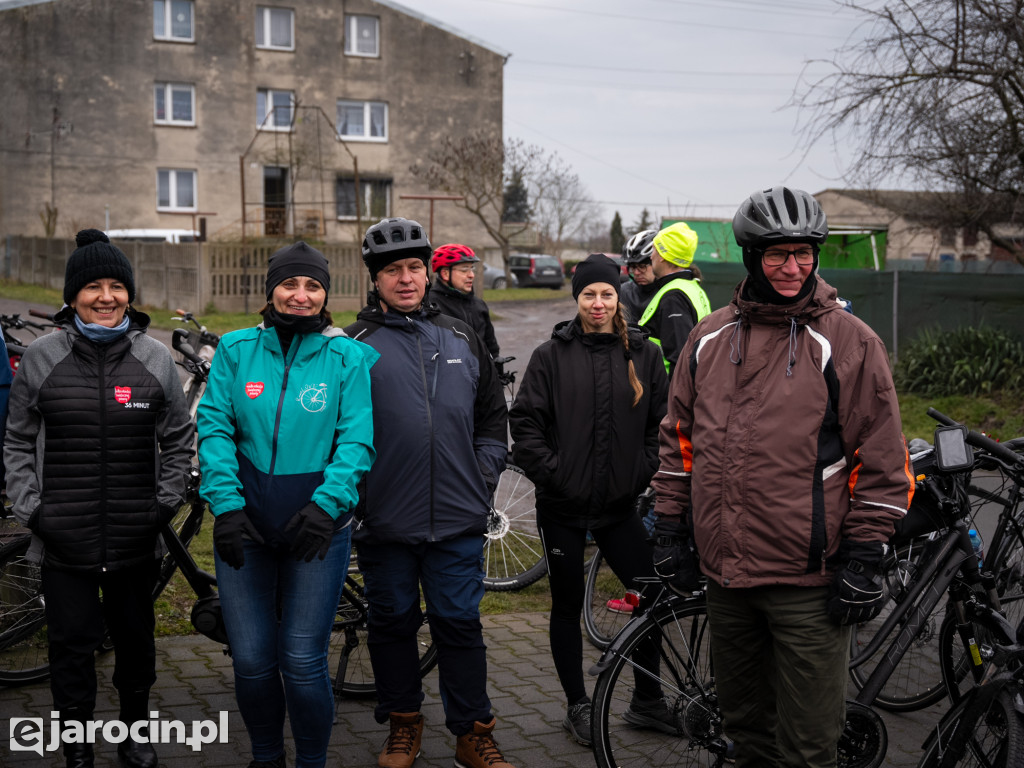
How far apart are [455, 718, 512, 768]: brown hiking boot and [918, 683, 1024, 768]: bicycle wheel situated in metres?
1.65

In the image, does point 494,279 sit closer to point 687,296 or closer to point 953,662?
point 687,296

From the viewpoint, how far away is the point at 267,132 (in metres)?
38.3

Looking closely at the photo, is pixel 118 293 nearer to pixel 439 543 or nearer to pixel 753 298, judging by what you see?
pixel 439 543

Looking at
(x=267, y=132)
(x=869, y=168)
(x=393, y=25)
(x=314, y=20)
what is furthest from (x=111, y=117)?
(x=869, y=168)

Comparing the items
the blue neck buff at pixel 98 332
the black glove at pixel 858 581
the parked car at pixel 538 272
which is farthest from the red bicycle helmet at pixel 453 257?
the parked car at pixel 538 272

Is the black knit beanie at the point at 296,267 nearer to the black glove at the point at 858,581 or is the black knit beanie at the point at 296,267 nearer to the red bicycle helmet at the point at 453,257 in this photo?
the black glove at the point at 858,581

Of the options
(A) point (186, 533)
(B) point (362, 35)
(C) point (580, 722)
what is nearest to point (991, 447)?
(C) point (580, 722)

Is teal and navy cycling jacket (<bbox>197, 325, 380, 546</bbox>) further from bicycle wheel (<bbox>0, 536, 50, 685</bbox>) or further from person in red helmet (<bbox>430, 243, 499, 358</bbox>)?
person in red helmet (<bbox>430, 243, 499, 358</bbox>)

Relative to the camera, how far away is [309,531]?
3.64 m

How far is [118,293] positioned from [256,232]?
35626mm

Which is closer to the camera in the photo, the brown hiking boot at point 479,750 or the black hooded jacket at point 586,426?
the brown hiking boot at point 479,750

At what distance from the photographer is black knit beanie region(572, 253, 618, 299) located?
4781 mm

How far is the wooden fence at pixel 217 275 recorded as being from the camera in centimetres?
2525

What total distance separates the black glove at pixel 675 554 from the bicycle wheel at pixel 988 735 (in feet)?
3.15
